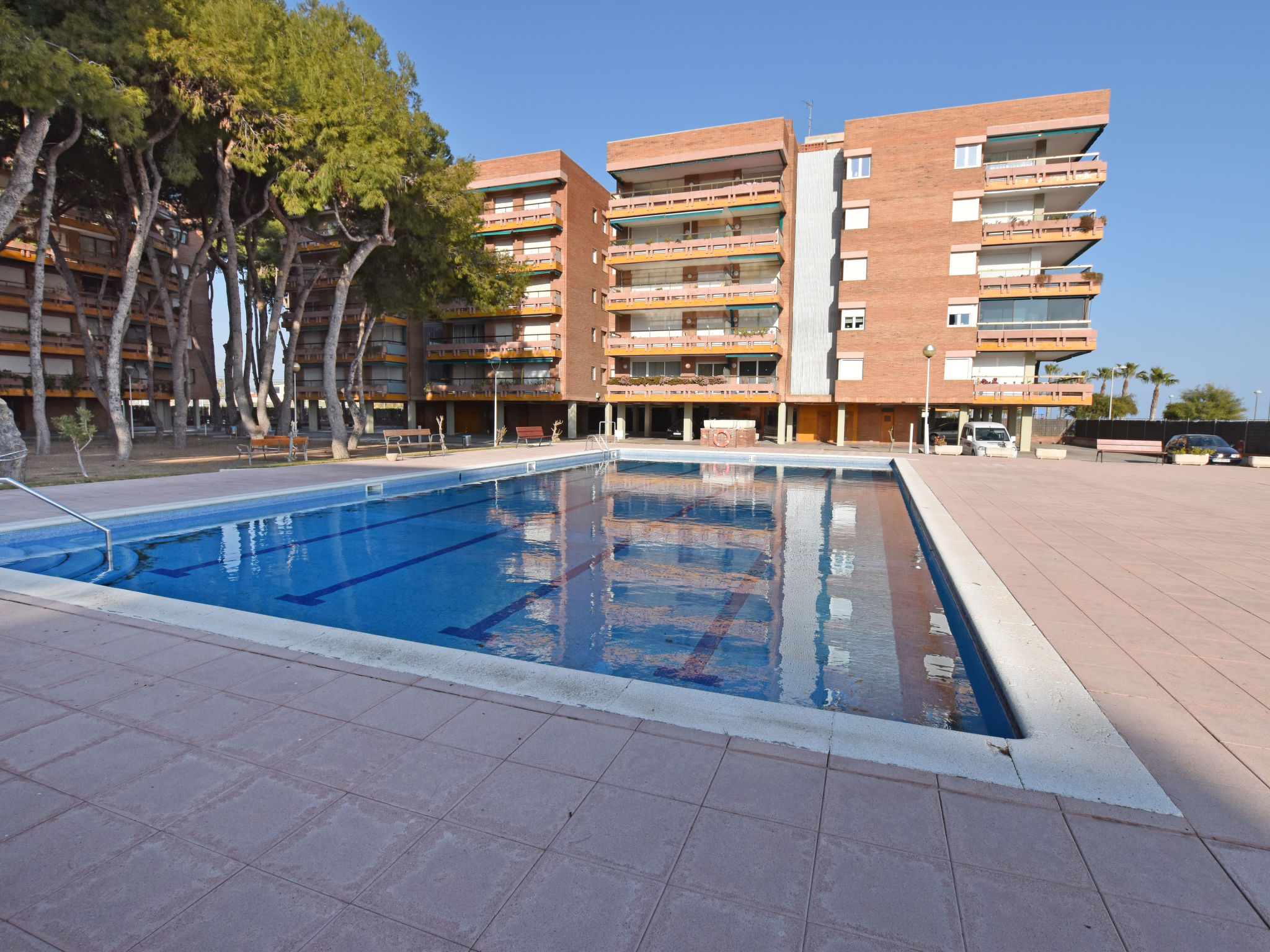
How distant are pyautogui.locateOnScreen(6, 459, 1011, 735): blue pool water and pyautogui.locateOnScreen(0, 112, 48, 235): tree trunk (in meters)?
11.3

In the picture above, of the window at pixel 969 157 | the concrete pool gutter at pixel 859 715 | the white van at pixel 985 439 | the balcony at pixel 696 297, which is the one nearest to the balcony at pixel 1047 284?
the window at pixel 969 157

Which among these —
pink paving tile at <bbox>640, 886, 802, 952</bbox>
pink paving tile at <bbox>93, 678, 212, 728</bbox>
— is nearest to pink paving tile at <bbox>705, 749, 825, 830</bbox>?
pink paving tile at <bbox>640, 886, 802, 952</bbox>

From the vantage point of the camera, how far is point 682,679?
4.98 meters

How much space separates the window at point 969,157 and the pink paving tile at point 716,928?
35.0m

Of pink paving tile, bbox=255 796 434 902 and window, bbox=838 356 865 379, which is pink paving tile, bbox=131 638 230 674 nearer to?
pink paving tile, bbox=255 796 434 902

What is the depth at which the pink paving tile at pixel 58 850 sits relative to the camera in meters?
2.18

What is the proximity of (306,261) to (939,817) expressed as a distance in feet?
147

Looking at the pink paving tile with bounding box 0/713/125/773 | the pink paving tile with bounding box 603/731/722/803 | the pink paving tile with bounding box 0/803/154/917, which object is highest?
the pink paving tile with bounding box 603/731/722/803

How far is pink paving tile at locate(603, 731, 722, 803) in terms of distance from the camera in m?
2.75

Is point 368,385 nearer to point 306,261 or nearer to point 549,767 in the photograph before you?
point 306,261

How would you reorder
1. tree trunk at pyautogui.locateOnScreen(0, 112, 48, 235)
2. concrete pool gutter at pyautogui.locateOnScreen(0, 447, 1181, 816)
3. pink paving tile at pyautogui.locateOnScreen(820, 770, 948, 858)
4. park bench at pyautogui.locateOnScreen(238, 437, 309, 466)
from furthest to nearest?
park bench at pyautogui.locateOnScreen(238, 437, 309, 466) < tree trunk at pyautogui.locateOnScreen(0, 112, 48, 235) < concrete pool gutter at pyautogui.locateOnScreen(0, 447, 1181, 816) < pink paving tile at pyautogui.locateOnScreen(820, 770, 948, 858)

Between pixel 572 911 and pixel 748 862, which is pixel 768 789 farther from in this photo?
pixel 572 911

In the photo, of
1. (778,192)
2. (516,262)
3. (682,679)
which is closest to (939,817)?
(682,679)

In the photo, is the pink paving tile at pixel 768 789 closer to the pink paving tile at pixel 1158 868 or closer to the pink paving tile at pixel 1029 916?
the pink paving tile at pixel 1029 916
